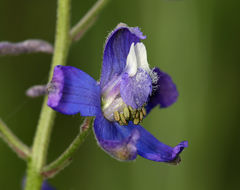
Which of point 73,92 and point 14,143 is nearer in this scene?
point 73,92

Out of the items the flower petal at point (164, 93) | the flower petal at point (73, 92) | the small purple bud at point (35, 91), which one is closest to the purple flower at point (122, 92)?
the flower petal at point (73, 92)

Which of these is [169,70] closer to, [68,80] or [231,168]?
[231,168]

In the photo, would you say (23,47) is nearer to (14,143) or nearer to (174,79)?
(14,143)

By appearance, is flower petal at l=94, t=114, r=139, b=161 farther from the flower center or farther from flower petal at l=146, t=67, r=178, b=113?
flower petal at l=146, t=67, r=178, b=113

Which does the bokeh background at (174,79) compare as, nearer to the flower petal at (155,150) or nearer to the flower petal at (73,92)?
the flower petal at (155,150)

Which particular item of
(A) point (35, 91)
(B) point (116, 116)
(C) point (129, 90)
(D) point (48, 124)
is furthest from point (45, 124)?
(C) point (129, 90)

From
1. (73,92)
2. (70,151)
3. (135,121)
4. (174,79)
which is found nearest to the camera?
(73,92)

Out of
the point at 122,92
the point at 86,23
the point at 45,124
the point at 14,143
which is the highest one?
the point at 86,23
